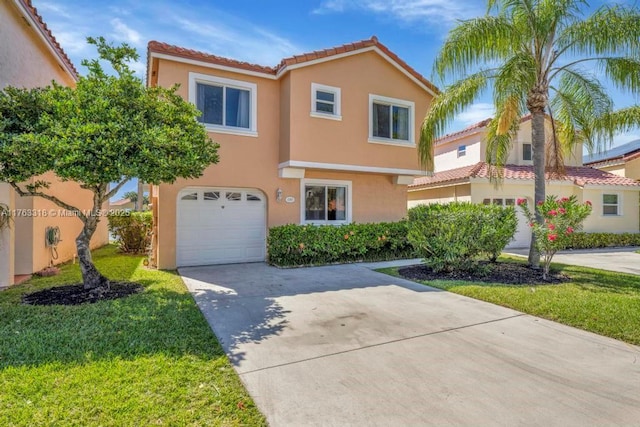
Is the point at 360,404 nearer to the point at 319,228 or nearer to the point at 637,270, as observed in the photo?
the point at 319,228

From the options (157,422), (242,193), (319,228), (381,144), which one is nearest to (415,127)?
(381,144)

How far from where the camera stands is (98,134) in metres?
6.54

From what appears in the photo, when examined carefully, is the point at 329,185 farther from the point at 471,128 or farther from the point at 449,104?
the point at 471,128

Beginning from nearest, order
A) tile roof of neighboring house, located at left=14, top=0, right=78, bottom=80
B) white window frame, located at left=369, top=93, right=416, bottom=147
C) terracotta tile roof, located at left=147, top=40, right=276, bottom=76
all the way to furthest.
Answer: tile roof of neighboring house, located at left=14, top=0, right=78, bottom=80 < terracotta tile roof, located at left=147, top=40, right=276, bottom=76 < white window frame, located at left=369, top=93, right=416, bottom=147

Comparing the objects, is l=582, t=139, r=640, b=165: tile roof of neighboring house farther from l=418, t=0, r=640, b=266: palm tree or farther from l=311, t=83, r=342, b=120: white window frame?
l=311, t=83, r=342, b=120: white window frame

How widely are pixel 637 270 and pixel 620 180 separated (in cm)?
1201

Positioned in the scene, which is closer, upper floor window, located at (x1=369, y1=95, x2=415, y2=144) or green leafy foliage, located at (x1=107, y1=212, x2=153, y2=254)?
upper floor window, located at (x1=369, y1=95, x2=415, y2=144)

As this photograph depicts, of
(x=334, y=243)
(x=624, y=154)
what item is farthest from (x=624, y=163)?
(x=334, y=243)

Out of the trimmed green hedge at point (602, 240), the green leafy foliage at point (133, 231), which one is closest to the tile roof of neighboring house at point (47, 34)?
the green leafy foliage at point (133, 231)

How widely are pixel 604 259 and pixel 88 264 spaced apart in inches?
706

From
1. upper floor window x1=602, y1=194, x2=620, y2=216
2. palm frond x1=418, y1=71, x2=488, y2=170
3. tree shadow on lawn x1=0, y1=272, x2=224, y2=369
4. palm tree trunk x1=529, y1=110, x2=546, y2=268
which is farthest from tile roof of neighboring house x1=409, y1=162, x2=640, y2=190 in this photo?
tree shadow on lawn x1=0, y1=272, x2=224, y2=369

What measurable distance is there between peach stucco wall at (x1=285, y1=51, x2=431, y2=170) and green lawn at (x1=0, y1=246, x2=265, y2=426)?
23.7 ft

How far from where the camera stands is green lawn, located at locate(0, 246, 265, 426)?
3341mm

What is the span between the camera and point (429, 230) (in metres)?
10.4
